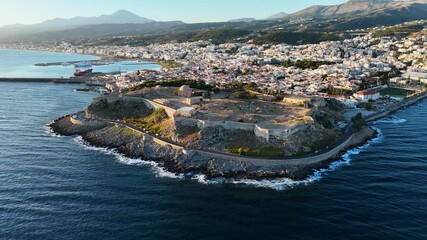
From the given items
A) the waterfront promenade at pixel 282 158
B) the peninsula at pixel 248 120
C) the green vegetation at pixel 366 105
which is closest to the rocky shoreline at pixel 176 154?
the peninsula at pixel 248 120

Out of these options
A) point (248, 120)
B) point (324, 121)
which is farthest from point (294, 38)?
point (248, 120)

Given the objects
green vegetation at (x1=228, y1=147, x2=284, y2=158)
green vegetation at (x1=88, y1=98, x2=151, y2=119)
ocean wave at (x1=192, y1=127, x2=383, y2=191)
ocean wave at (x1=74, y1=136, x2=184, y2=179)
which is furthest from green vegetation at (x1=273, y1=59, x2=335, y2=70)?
ocean wave at (x1=74, y1=136, x2=184, y2=179)

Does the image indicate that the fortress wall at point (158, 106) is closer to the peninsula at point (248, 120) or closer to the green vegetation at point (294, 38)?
the peninsula at point (248, 120)

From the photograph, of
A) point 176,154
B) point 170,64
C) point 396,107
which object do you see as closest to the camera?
point 176,154

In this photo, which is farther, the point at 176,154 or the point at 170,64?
the point at 170,64

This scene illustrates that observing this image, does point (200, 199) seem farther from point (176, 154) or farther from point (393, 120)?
point (393, 120)

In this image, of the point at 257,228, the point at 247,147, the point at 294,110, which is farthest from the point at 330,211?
the point at 294,110

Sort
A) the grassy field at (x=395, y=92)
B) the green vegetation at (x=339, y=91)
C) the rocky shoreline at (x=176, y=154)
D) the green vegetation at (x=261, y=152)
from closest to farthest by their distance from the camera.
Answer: the rocky shoreline at (x=176, y=154) → the green vegetation at (x=261, y=152) → the green vegetation at (x=339, y=91) → the grassy field at (x=395, y=92)
